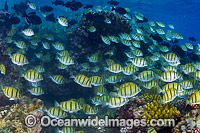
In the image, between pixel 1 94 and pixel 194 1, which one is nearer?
pixel 1 94

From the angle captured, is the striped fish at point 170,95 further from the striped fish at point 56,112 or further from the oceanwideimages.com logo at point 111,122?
the striped fish at point 56,112

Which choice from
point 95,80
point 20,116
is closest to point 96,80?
point 95,80

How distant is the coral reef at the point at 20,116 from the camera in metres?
4.75

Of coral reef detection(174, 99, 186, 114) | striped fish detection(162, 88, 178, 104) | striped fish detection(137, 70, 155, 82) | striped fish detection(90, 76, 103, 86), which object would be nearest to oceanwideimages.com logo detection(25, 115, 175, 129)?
striped fish detection(162, 88, 178, 104)

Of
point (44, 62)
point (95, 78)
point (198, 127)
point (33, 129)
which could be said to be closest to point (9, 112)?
point (33, 129)

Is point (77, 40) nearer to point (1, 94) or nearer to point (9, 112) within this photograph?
point (1, 94)

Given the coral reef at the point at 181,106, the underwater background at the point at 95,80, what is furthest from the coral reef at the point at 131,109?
the coral reef at the point at 181,106

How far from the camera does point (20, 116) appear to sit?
5301mm

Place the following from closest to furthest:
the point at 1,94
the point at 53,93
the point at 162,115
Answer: the point at 162,115 < the point at 1,94 < the point at 53,93

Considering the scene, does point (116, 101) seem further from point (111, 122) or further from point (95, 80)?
point (95, 80)

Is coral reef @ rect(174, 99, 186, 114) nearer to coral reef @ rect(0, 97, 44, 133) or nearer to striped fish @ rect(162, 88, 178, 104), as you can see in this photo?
striped fish @ rect(162, 88, 178, 104)

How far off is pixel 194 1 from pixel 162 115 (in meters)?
36.0

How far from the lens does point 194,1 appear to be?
31.5 meters

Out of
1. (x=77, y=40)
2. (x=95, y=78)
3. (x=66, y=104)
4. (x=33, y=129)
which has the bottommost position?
(x=33, y=129)
